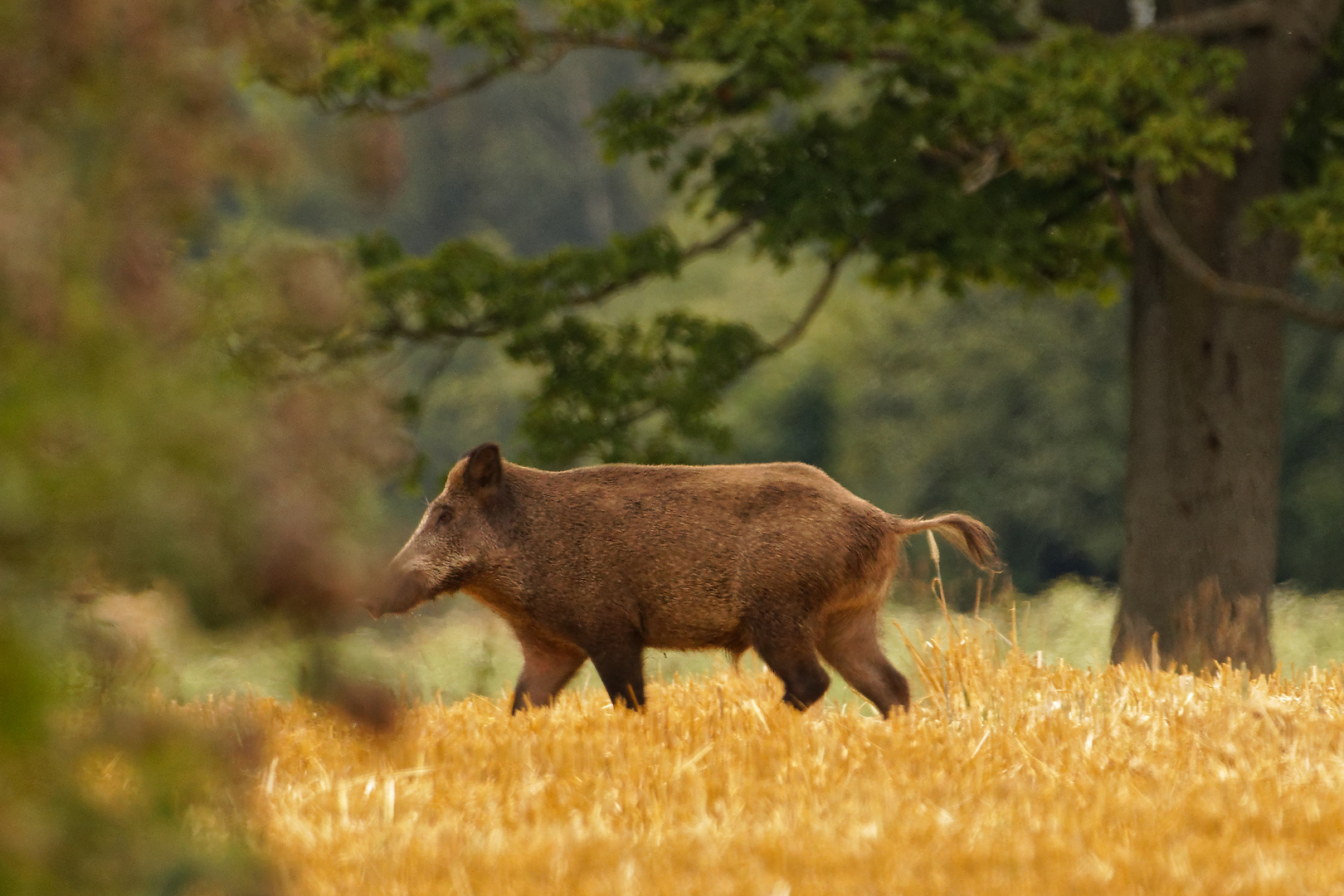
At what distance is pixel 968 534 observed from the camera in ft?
21.9

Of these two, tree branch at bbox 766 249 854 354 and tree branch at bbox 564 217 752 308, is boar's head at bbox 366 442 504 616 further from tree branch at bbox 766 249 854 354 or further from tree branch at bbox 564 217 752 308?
tree branch at bbox 766 249 854 354

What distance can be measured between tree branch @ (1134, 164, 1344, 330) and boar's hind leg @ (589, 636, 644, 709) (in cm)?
554

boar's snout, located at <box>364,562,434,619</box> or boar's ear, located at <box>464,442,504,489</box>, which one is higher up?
boar's ear, located at <box>464,442,504,489</box>

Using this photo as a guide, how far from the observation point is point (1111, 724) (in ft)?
18.6

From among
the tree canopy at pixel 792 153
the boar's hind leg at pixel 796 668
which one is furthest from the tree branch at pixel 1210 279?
the boar's hind leg at pixel 796 668

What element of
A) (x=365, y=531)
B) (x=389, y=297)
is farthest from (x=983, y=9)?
(x=365, y=531)

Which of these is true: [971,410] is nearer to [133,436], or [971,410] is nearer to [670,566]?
[670,566]

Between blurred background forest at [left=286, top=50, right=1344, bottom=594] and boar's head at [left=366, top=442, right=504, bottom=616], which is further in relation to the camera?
blurred background forest at [left=286, top=50, right=1344, bottom=594]

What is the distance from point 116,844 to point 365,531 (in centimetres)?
61

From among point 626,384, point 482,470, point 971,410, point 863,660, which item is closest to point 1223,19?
point 626,384

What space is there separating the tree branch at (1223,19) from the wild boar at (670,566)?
5.58 m

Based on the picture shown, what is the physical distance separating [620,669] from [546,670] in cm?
48

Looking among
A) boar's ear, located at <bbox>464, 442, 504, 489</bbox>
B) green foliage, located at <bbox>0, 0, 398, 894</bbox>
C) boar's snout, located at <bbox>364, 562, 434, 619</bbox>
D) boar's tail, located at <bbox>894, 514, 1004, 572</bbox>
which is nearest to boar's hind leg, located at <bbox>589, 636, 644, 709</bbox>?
boar's snout, located at <bbox>364, 562, 434, 619</bbox>

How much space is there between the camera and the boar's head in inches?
259
